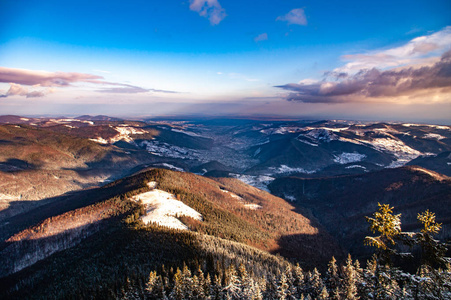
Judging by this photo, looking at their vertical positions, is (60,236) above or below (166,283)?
below

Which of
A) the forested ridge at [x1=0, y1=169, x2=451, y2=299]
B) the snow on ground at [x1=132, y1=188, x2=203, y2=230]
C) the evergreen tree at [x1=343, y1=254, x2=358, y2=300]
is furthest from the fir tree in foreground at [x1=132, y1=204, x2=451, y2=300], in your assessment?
the snow on ground at [x1=132, y1=188, x2=203, y2=230]

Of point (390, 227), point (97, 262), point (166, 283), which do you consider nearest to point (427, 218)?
point (390, 227)

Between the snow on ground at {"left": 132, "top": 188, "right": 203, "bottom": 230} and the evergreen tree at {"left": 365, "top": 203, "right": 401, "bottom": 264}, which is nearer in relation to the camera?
the evergreen tree at {"left": 365, "top": 203, "right": 401, "bottom": 264}

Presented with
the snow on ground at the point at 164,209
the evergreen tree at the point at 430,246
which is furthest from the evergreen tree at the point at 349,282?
the snow on ground at the point at 164,209

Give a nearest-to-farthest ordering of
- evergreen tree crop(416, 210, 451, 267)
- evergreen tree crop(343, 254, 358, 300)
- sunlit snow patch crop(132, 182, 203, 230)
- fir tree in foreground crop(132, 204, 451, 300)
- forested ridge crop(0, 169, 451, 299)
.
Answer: evergreen tree crop(416, 210, 451, 267) → fir tree in foreground crop(132, 204, 451, 300) → forested ridge crop(0, 169, 451, 299) → evergreen tree crop(343, 254, 358, 300) → sunlit snow patch crop(132, 182, 203, 230)

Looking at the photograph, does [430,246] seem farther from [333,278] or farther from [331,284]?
[331,284]

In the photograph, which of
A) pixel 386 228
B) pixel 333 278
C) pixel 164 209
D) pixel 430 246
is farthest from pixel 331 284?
pixel 164 209

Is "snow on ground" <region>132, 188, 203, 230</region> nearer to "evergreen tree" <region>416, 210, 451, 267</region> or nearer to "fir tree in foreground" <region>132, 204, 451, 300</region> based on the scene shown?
"fir tree in foreground" <region>132, 204, 451, 300</region>

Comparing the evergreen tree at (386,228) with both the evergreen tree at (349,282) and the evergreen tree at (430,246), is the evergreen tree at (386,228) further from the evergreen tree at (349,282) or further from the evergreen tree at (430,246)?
the evergreen tree at (349,282)

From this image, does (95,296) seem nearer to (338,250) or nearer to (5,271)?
(5,271)
